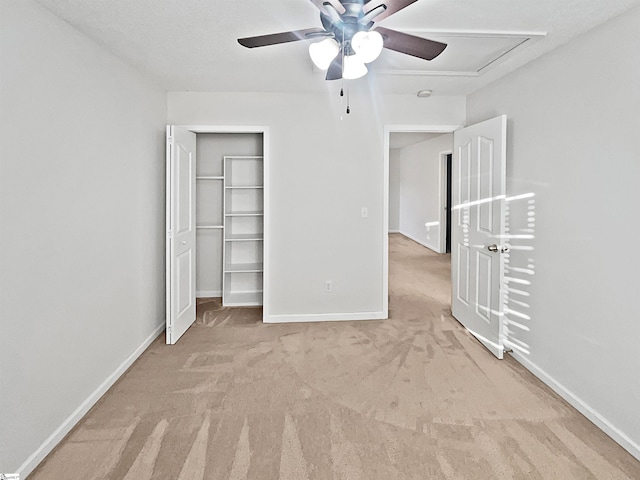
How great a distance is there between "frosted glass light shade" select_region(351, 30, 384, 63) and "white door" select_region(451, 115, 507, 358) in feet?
6.22

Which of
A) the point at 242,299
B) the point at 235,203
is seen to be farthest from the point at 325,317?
the point at 235,203

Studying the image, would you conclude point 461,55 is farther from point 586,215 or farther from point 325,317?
point 325,317

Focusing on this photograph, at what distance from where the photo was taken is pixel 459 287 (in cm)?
424

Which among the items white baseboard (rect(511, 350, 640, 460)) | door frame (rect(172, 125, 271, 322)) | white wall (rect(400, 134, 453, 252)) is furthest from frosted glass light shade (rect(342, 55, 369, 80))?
white wall (rect(400, 134, 453, 252))

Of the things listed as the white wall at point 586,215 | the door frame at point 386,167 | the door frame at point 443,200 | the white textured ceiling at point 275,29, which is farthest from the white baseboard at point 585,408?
the door frame at point 443,200

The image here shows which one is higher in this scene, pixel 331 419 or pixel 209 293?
pixel 209 293

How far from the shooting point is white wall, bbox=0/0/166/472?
189 cm

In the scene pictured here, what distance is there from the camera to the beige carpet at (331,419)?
80.0 inches

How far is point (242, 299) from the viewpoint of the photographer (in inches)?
196

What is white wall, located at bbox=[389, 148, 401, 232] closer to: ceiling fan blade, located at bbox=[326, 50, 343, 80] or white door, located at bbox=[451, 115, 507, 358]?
white door, located at bbox=[451, 115, 507, 358]

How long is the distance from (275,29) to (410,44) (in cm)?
94

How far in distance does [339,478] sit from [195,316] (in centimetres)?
280

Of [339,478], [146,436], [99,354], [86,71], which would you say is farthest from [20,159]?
[339,478]

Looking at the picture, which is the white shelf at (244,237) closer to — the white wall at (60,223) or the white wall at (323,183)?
the white wall at (323,183)
